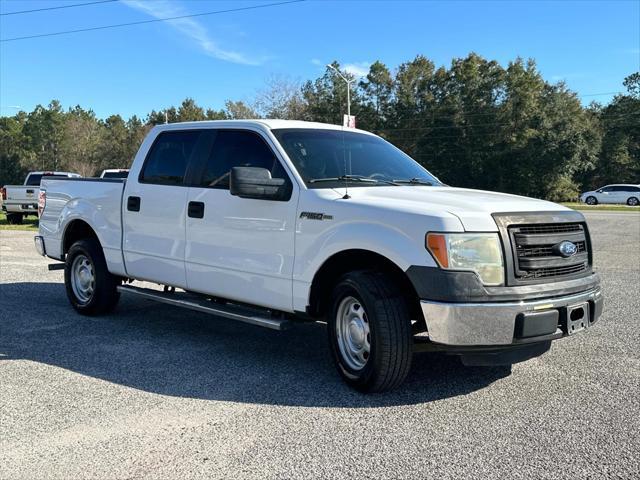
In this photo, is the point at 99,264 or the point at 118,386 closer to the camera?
the point at 118,386

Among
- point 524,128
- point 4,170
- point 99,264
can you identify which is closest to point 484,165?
point 524,128

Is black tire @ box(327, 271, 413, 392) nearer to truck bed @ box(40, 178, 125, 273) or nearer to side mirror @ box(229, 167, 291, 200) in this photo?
side mirror @ box(229, 167, 291, 200)

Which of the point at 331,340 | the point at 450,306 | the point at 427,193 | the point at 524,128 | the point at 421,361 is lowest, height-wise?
the point at 421,361

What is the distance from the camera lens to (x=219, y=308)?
549 centimetres

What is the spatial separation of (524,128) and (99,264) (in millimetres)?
55553

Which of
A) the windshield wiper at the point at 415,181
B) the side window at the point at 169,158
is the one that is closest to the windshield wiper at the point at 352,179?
the windshield wiper at the point at 415,181

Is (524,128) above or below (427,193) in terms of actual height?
above

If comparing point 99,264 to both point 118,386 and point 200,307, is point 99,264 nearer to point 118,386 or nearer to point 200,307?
point 200,307

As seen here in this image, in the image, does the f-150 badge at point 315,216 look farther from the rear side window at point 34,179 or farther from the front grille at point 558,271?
the rear side window at point 34,179

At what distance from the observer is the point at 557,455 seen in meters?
3.46

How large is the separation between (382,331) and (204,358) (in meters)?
1.92

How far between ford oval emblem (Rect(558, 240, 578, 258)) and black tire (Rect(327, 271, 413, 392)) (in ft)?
3.85

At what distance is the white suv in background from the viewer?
156ft

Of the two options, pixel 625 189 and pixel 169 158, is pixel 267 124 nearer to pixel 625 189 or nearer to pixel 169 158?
pixel 169 158
